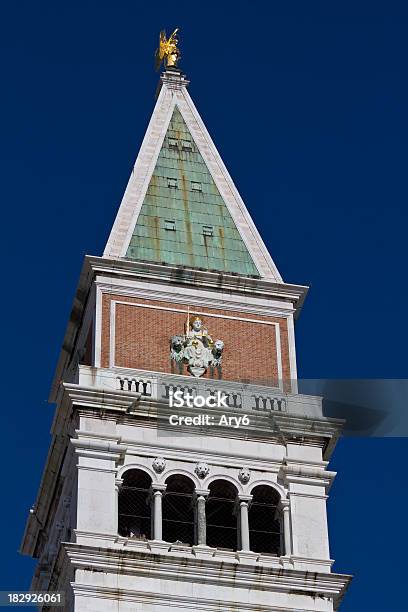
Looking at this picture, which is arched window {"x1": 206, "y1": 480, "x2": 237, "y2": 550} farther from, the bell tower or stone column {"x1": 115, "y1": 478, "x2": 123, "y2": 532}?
stone column {"x1": 115, "y1": 478, "x2": 123, "y2": 532}

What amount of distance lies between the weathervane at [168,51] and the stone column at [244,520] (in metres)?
17.7

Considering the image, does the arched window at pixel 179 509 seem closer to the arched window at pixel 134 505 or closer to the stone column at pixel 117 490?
the arched window at pixel 134 505

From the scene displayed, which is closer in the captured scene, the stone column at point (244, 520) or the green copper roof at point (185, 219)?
the stone column at point (244, 520)

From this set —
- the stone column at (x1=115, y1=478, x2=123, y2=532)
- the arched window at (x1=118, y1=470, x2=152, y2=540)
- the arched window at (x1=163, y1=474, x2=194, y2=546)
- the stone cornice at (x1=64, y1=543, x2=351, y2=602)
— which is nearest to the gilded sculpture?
the arched window at (x1=163, y1=474, x2=194, y2=546)

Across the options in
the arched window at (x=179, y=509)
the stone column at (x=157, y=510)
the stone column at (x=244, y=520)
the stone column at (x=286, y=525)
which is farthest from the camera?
the arched window at (x=179, y=509)

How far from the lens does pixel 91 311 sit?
60625 mm

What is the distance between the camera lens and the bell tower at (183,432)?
5450 centimetres

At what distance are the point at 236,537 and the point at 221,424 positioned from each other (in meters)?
3.07

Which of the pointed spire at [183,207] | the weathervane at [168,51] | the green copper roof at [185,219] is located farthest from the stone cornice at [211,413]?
the weathervane at [168,51]

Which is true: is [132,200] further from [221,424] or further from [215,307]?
[221,424]

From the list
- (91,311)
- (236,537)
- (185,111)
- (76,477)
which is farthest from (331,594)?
(185,111)

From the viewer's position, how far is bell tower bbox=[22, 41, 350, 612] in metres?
54.5

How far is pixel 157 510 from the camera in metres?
55.5

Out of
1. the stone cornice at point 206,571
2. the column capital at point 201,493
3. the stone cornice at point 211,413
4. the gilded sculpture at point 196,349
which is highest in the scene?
the gilded sculpture at point 196,349
